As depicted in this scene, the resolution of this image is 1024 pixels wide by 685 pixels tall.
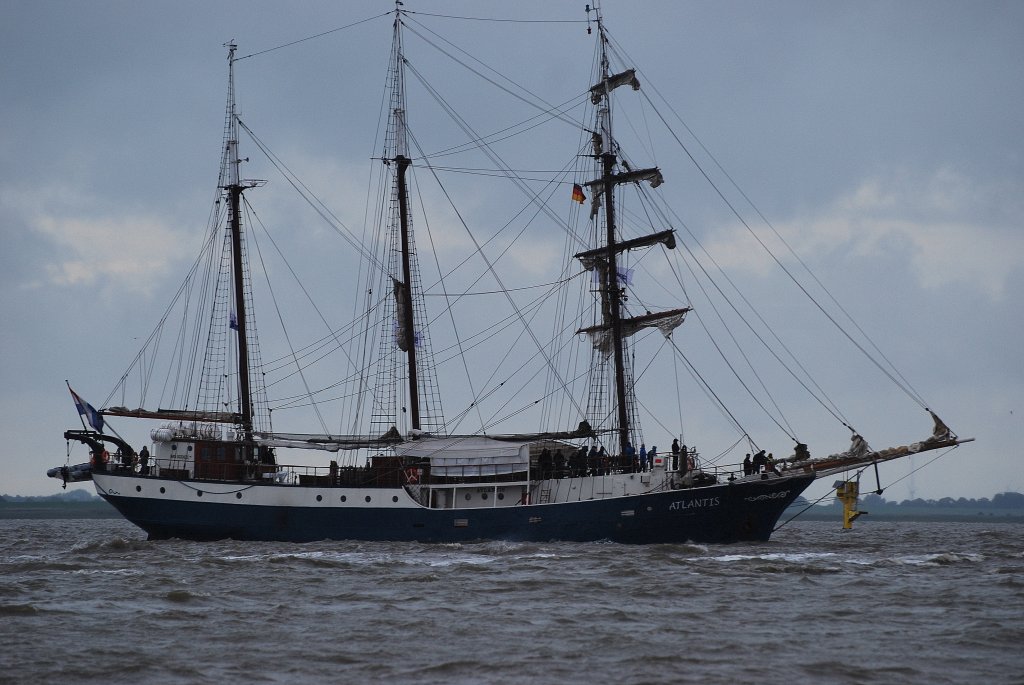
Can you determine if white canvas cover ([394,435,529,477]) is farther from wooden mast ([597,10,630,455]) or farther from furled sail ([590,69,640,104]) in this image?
furled sail ([590,69,640,104])

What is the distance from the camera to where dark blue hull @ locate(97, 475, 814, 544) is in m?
52.6

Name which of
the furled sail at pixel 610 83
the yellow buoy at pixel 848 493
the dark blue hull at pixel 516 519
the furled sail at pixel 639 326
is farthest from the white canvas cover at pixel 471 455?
the furled sail at pixel 610 83

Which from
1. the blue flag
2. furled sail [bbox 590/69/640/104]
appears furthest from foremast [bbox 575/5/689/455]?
the blue flag

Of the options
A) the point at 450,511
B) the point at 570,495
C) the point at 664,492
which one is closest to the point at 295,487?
the point at 450,511

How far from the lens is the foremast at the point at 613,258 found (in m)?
59.7

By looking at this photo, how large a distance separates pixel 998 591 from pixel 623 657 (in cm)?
1606

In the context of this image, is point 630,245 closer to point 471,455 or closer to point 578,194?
point 578,194

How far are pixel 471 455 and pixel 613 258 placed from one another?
12.7 m

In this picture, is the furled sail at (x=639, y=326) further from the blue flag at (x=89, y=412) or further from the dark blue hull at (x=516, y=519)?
the blue flag at (x=89, y=412)

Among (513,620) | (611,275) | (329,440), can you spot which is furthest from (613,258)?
(513,620)

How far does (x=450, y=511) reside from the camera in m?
55.1

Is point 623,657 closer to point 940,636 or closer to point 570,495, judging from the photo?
point 940,636

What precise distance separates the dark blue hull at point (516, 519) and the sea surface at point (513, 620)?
22.6ft

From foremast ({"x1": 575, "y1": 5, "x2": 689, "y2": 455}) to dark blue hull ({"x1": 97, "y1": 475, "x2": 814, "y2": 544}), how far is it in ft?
23.0
